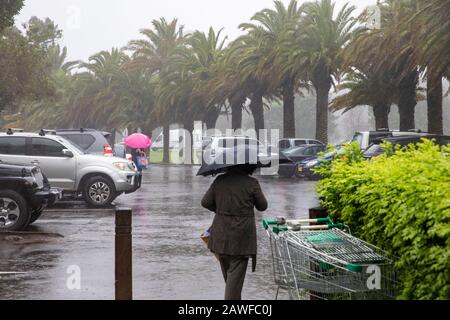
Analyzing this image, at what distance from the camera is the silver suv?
1923 cm

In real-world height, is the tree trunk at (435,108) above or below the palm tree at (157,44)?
below

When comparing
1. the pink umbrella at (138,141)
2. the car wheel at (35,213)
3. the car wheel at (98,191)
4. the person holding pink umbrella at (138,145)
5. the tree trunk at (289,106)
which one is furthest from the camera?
the tree trunk at (289,106)

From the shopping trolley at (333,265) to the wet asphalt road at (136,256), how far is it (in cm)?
195

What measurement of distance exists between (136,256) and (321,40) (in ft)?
106

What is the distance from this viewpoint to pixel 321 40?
139 ft

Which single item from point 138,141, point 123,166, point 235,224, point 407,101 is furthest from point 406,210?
point 407,101

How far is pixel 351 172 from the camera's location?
826cm

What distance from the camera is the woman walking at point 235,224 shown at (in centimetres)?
726

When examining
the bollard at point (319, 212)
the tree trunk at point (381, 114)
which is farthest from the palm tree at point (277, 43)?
the bollard at point (319, 212)

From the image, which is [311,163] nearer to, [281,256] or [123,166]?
[123,166]

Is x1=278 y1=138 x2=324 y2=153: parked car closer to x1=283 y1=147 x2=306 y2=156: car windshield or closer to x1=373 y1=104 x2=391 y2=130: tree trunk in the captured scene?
x1=283 y1=147 x2=306 y2=156: car windshield

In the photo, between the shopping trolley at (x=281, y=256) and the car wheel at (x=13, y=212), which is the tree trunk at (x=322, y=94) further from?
the shopping trolley at (x=281, y=256)

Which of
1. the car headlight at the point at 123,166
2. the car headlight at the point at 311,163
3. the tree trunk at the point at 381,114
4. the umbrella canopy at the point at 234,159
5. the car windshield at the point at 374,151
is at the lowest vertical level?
the car headlight at the point at 311,163

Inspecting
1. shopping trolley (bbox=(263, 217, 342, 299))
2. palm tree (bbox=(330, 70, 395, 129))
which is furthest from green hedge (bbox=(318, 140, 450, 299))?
palm tree (bbox=(330, 70, 395, 129))
